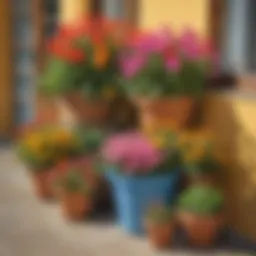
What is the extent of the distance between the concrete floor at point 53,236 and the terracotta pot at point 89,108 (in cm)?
67

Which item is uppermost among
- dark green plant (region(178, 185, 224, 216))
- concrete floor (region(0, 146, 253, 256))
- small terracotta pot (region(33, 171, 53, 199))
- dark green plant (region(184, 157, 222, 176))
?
dark green plant (region(184, 157, 222, 176))

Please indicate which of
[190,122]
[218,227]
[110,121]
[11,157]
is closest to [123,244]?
[218,227]

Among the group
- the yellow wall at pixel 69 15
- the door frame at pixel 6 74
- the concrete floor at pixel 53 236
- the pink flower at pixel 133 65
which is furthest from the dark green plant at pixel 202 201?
the door frame at pixel 6 74

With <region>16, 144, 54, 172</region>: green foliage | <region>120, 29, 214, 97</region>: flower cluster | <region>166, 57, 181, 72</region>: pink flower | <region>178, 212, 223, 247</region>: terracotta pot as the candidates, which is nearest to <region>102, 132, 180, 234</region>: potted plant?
<region>178, 212, 223, 247</region>: terracotta pot

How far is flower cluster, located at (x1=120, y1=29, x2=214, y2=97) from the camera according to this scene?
4.23 meters

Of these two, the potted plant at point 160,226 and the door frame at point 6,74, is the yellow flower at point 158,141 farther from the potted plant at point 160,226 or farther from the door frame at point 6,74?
the door frame at point 6,74

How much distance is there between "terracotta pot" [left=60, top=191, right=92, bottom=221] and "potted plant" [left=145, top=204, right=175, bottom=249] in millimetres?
587

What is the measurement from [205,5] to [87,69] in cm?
93

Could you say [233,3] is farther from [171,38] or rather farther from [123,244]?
[123,244]

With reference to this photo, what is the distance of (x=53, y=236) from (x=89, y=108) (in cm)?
117

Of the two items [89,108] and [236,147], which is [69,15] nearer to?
[89,108]

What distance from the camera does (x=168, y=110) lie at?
434cm

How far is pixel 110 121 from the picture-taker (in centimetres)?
502

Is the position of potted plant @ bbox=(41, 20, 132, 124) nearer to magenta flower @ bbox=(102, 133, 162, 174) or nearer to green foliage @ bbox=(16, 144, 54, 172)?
green foliage @ bbox=(16, 144, 54, 172)
